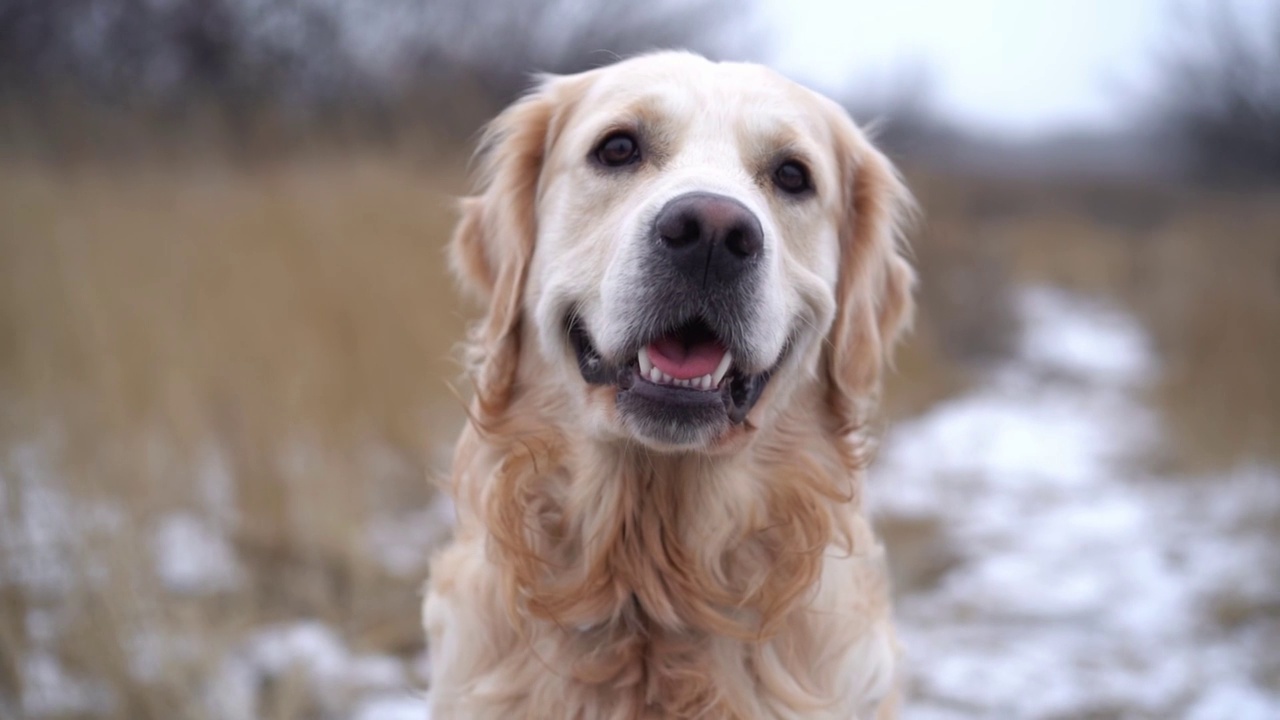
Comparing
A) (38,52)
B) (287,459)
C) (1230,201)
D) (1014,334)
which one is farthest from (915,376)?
(1230,201)

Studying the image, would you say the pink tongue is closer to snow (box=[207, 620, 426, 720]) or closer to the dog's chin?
the dog's chin

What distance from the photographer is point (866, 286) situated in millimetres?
2426

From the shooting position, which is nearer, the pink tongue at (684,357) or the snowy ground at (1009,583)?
the pink tongue at (684,357)

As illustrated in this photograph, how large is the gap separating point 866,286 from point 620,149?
2.64 ft

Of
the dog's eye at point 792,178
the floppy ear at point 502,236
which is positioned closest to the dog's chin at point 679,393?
the floppy ear at point 502,236

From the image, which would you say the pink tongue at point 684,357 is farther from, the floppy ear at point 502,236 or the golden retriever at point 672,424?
the floppy ear at point 502,236

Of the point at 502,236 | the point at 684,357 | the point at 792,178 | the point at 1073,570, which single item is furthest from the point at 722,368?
the point at 1073,570

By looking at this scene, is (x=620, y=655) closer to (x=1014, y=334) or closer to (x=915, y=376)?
(x=915, y=376)

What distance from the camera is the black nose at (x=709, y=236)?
1.76 meters

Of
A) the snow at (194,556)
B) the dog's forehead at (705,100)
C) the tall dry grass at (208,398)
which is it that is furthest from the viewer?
the snow at (194,556)

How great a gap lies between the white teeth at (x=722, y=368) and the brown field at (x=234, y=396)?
74cm

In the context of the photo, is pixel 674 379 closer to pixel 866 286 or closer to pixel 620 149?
pixel 620 149

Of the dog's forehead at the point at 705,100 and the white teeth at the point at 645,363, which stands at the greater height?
the dog's forehead at the point at 705,100

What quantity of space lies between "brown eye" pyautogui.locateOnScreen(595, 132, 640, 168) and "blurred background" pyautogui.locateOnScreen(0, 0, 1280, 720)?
39.6 inches
